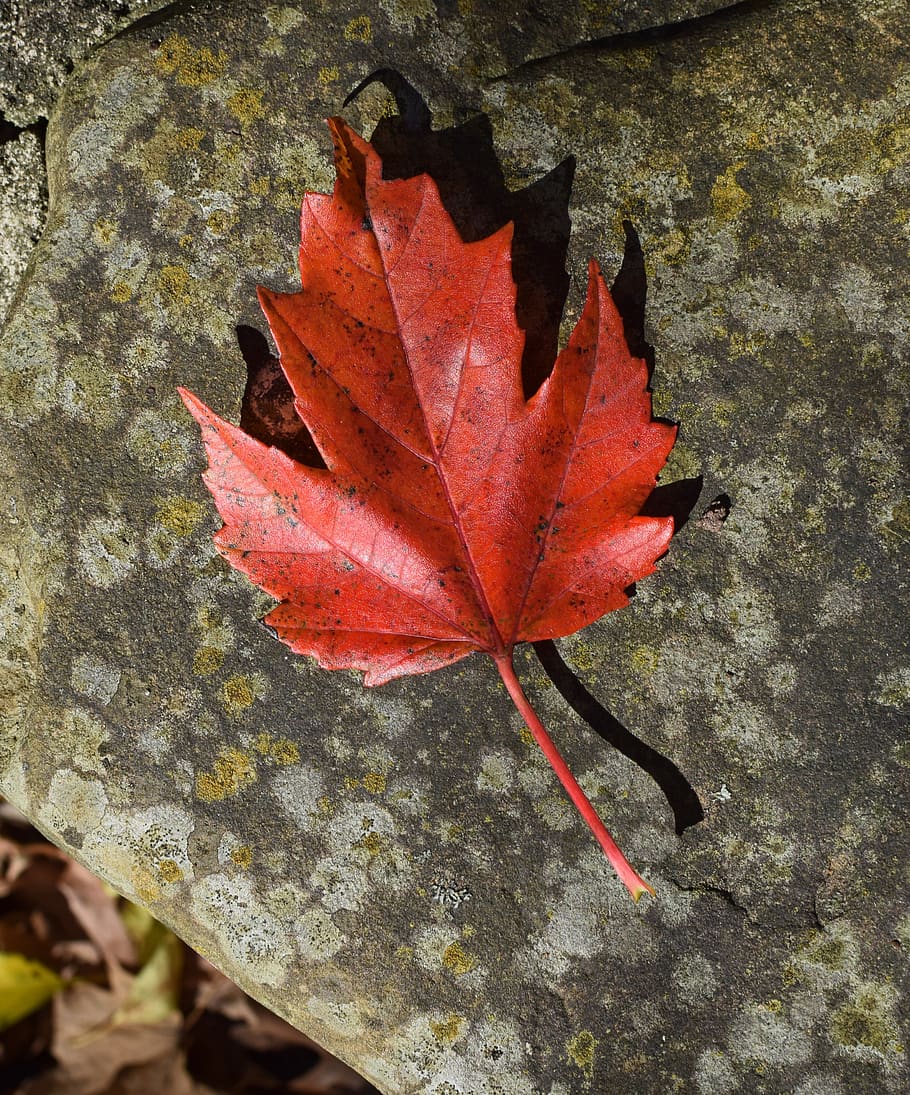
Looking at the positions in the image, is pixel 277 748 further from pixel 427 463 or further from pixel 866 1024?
pixel 866 1024

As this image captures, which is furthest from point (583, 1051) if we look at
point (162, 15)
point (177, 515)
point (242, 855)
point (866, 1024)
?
point (162, 15)

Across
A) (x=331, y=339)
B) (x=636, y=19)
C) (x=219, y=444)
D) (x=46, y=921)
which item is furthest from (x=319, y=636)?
(x=46, y=921)

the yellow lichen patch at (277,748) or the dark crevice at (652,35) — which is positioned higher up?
the dark crevice at (652,35)

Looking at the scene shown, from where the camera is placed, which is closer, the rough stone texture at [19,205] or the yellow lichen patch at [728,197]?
the yellow lichen patch at [728,197]

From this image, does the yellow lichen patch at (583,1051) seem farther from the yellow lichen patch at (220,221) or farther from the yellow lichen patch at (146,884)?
the yellow lichen patch at (220,221)

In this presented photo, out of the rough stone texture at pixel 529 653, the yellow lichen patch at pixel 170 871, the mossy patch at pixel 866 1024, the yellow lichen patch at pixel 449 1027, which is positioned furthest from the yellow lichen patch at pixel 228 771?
the mossy patch at pixel 866 1024

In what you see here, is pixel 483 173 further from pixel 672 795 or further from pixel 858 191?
pixel 672 795

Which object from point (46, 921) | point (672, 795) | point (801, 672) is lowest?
point (46, 921)
